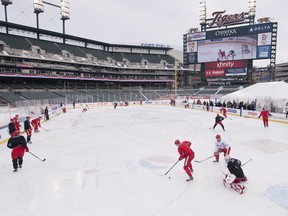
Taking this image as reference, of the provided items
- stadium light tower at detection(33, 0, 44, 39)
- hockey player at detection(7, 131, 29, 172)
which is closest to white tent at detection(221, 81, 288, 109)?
hockey player at detection(7, 131, 29, 172)

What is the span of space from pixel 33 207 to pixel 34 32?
209 feet

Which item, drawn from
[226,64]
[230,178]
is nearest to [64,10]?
[226,64]

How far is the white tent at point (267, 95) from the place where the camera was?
64.6 ft

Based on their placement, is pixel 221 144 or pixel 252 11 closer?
pixel 221 144

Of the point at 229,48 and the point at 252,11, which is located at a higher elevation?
the point at 252,11

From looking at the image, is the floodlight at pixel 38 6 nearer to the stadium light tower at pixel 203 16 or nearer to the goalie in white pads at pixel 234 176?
the stadium light tower at pixel 203 16

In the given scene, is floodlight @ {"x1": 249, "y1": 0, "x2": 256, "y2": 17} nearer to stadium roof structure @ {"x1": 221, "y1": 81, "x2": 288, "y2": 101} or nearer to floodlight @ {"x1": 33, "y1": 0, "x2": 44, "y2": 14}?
stadium roof structure @ {"x1": 221, "y1": 81, "x2": 288, "y2": 101}

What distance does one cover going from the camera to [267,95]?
825 inches

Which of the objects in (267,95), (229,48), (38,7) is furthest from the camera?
(38,7)

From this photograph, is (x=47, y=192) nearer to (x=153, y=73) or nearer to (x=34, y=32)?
(x=34, y=32)

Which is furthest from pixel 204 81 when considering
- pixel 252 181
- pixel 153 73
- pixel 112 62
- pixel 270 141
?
pixel 252 181

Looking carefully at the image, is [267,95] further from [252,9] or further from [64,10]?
[64,10]

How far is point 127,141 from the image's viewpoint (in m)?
11.6

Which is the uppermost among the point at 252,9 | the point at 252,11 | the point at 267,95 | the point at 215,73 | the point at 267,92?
the point at 252,9
